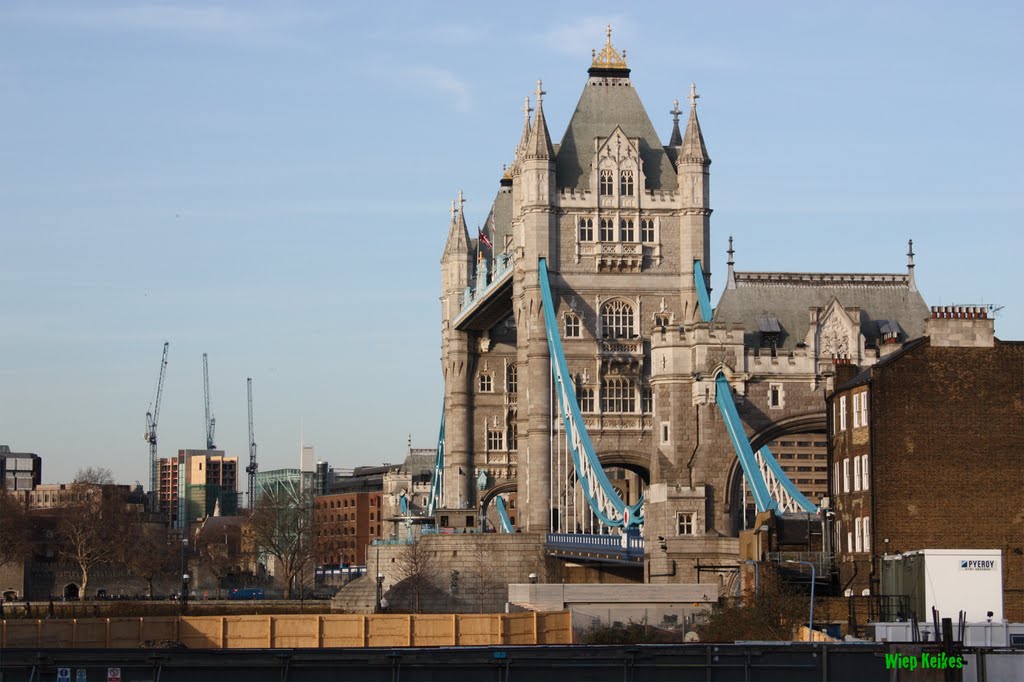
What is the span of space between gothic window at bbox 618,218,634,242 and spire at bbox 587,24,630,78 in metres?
10.2

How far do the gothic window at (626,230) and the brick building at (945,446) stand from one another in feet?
140

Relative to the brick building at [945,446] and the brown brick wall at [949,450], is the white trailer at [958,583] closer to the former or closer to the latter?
the brick building at [945,446]

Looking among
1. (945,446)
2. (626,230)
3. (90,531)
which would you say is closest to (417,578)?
(626,230)

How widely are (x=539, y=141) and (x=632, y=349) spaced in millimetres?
12703

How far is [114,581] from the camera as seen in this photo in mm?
191375

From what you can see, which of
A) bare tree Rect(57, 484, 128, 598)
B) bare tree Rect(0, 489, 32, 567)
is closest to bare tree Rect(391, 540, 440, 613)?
bare tree Rect(57, 484, 128, 598)

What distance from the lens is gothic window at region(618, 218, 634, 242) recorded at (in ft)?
407

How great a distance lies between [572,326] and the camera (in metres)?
124

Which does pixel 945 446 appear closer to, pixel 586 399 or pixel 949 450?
pixel 949 450

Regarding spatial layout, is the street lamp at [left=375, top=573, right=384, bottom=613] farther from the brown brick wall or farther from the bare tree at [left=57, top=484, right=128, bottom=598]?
the bare tree at [left=57, top=484, right=128, bottom=598]

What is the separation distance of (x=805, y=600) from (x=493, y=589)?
45.6 m

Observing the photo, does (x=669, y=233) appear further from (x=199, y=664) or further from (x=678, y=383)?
(x=199, y=664)

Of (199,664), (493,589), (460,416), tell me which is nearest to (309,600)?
(460,416)

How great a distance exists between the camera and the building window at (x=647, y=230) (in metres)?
124
